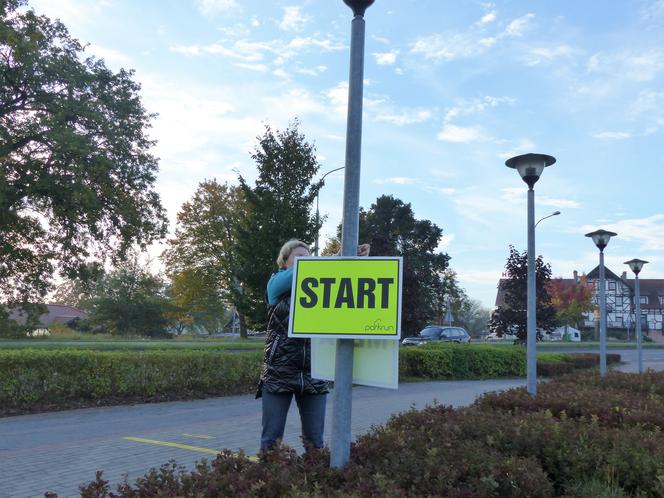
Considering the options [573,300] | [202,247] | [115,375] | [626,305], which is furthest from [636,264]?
[626,305]

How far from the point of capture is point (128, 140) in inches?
1025

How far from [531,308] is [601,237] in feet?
22.5

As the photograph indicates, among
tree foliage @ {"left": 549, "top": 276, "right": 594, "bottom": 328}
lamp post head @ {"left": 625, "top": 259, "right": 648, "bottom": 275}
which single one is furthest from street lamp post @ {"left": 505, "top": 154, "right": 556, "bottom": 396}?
tree foliage @ {"left": 549, "top": 276, "right": 594, "bottom": 328}

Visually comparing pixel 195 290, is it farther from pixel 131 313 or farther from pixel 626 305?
pixel 626 305

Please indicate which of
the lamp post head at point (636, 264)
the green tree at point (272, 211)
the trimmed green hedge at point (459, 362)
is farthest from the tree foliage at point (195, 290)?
the lamp post head at point (636, 264)

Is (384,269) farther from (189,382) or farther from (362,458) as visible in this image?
(189,382)

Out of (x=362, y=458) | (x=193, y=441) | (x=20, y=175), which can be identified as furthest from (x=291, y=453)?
(x=20, y=175)

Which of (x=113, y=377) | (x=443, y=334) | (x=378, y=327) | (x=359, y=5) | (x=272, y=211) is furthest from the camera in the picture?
(x=443, y=334)

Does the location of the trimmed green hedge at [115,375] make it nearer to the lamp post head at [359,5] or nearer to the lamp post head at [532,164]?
the lamp post head at [532,164]

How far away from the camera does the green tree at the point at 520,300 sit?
20.4 metres

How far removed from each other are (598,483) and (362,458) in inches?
50.5

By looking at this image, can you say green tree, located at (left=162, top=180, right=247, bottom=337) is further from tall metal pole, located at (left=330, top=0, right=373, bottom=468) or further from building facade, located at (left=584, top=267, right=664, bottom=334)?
building facade, located at (left=584, top=267, right=664, bottom=334)

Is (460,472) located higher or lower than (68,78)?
lower

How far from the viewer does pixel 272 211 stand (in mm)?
17781
